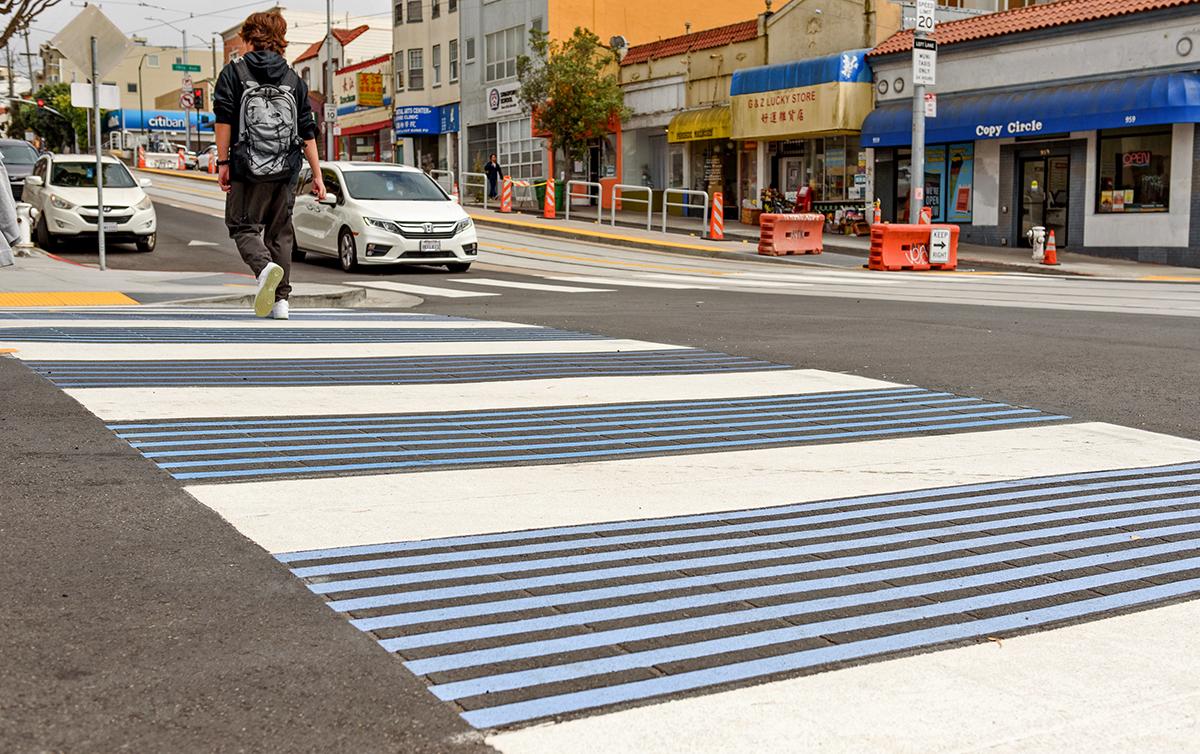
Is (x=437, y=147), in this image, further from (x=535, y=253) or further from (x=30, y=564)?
(x=30, y=564)

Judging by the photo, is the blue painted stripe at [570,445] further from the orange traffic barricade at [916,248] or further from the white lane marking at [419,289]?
the orange traffic barricade at [916,248]

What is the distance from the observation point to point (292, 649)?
3.21 meters

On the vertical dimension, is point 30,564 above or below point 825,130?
below

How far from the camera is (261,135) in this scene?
29.9ft

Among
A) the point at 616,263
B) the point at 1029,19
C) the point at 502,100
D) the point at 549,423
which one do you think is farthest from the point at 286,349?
the point at 502,100

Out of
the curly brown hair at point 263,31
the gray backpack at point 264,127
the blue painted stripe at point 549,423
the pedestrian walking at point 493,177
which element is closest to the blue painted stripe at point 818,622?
the blue painted stripe at point 549,423

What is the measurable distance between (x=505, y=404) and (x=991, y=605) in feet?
11.5

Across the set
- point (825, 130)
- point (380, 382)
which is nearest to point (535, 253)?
point (825, 130)

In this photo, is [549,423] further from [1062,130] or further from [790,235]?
[1062,130]

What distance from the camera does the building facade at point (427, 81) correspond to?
59312mm

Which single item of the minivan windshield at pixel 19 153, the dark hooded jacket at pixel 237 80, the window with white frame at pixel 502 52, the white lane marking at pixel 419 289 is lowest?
the white lane marking at pixel 419 289

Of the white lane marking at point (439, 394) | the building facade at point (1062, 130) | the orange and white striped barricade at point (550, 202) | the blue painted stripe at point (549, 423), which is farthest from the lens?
the orange and white striped barricade at point (550, 202)

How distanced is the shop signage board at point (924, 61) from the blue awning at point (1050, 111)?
11.3 feet

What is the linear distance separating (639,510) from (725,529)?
375mm
